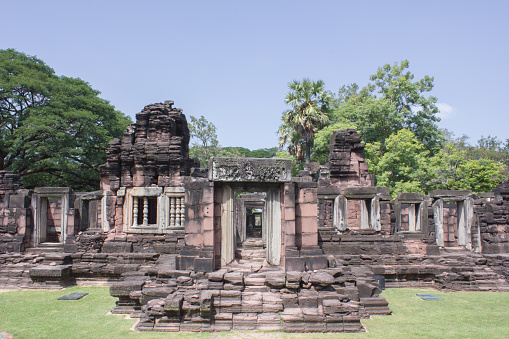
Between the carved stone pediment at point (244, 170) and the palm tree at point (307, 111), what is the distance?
17.2 meters

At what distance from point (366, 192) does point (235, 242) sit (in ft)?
20.2

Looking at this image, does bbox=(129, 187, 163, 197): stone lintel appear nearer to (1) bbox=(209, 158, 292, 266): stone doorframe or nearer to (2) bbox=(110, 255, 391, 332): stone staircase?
(2) bbox=(110, 255, 391, 332): stone staircase

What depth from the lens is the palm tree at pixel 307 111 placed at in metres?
25.8

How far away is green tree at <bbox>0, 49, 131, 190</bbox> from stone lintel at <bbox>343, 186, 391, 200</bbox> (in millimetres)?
17275

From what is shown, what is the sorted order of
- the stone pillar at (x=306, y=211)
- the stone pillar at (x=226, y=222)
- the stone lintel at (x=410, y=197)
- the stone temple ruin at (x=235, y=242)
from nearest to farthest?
the stone temple ruin at (x=235, y=242)
the stone pillar at (x=306, y=211)
the stone pillar at (x=226, y=222)
the stone lintel at (x=410, y=197)

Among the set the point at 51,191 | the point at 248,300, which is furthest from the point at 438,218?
the point at 51,191

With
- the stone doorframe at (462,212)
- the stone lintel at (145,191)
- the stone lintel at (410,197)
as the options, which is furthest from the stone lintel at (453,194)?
the stone lintel at (145,191)

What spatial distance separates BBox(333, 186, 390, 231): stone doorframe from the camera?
43.7 ft

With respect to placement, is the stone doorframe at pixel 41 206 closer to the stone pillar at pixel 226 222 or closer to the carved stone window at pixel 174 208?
the carved stone window at pixel 174 208

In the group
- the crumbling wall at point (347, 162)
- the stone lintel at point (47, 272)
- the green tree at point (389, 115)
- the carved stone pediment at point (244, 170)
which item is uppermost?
the green tree at point (389, 115)

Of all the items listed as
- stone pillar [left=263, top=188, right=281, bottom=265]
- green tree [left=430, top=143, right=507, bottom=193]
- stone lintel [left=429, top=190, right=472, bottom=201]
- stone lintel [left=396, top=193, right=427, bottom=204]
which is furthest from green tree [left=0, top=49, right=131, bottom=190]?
green tree [left=430, top=143, right=507, bottom=193]

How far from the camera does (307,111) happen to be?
85.3ft

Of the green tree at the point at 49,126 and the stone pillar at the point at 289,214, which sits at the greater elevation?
the green tree at the point at 49,126

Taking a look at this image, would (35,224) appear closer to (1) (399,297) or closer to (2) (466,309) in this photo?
(1) (399,297)
